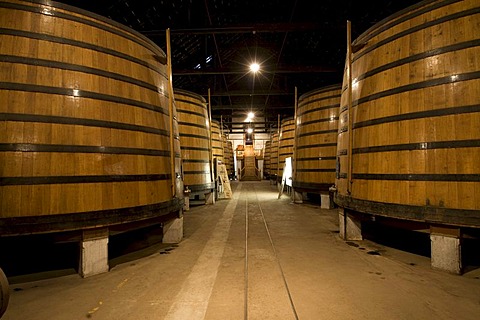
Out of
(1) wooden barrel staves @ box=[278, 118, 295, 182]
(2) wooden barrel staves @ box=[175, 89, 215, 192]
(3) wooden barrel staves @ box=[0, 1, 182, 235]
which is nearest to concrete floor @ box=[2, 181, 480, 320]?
(3) wooden barrel staves @ box=[0, 1, 182, 235]

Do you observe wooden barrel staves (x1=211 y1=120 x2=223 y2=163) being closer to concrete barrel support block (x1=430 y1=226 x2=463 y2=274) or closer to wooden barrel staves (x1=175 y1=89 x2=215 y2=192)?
wooden barrel staves (x1=175 y1=89 x2=215 y2=192)

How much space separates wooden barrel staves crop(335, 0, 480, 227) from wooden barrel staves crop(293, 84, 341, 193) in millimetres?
3121

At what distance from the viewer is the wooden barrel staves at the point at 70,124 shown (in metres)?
2.59

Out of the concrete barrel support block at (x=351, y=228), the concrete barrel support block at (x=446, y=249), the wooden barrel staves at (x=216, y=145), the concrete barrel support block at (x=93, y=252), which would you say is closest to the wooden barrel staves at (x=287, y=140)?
the wooden barrel staves at (x=216, y=145)

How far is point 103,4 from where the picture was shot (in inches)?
294

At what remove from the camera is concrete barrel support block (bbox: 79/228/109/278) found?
9.39ft

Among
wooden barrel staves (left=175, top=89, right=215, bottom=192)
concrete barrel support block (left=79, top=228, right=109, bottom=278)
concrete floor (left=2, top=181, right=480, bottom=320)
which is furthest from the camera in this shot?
wooden barrel staves (left=175, top=89, right=215, bottom=192)

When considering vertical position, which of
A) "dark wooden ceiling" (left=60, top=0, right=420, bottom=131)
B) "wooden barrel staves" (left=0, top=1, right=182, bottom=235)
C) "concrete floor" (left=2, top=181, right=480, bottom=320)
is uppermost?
"dark wooden ceiling" (left=60, top=0, right=420, bottom=131)

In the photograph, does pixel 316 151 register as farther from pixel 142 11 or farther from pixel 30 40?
pixel 142 11

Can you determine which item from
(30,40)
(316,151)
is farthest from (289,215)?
(30,40)

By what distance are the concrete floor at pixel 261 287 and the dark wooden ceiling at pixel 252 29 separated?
613 centimetres

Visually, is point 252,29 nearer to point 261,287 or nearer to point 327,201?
point 327,201

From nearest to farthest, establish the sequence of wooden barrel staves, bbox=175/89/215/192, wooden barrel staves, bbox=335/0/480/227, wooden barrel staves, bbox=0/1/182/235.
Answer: wooden barrel staves, bbox=0/1/182/235 → wooden barrel staves, bbox=335/0/480/227 → wooden barrel staves, bbox=175/89/215/192

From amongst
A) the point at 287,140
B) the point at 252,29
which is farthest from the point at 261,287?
the point at 287,140
